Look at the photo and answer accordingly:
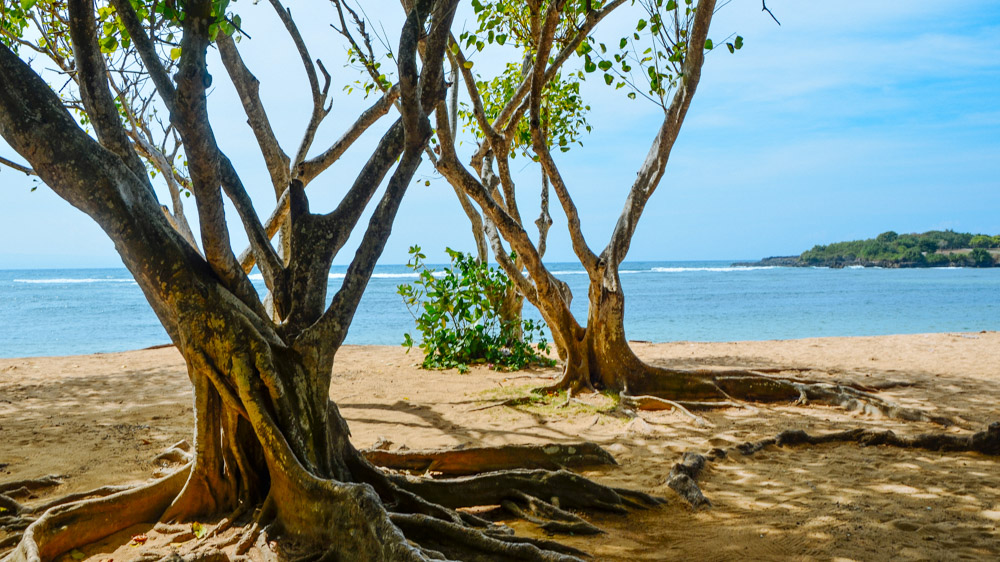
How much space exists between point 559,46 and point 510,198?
2160 millimetres

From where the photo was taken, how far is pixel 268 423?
3352 millimetres

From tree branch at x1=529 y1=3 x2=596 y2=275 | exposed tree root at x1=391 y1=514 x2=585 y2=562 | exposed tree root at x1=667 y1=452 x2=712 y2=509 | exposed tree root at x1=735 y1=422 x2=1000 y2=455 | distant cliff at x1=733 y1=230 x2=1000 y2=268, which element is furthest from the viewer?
distant cliff at x1=733 y1=230 x2=1000 y2=268

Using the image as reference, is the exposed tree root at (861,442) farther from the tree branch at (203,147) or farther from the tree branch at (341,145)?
the tree branch at (341,145)

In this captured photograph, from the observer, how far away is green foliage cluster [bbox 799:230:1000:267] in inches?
2441

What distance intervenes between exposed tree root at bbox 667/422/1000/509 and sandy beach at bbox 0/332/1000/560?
96 mm

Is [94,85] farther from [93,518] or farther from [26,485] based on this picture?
[26,485]

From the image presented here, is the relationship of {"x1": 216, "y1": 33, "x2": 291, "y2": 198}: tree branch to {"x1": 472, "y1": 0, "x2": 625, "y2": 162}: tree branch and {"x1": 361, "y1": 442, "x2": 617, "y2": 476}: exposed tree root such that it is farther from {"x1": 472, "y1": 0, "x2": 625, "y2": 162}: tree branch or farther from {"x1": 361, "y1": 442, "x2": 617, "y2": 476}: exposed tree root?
{"x1": 361, "y1": 442, "x2": 617, "y2": 476}: exposed tree root

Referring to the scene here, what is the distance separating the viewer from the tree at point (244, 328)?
123 inches

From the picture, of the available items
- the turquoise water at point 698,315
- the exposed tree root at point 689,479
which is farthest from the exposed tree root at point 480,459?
the turquoise water at point 698,315

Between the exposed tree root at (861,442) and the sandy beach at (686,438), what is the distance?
0.31 ft

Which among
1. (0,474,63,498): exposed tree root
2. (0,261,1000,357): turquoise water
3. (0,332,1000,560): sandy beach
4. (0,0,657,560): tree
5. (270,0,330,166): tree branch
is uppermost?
(270,0,330,166): tree branch

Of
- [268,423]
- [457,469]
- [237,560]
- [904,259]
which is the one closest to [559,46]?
[457,469]

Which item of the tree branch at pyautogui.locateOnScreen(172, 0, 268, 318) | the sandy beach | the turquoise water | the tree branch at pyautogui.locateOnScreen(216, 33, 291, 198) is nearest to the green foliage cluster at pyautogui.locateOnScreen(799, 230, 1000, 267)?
the turquoise water

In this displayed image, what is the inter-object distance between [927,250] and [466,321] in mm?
68224
